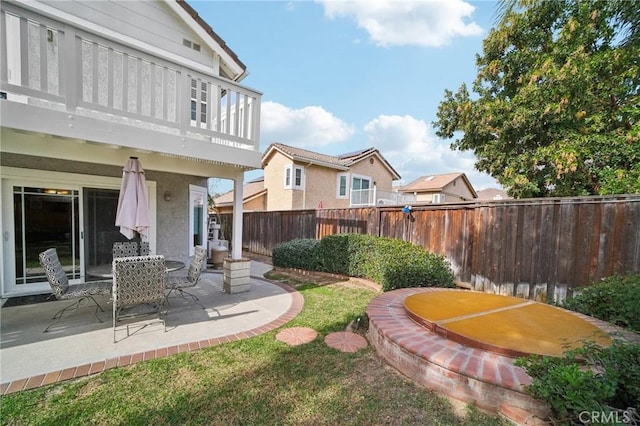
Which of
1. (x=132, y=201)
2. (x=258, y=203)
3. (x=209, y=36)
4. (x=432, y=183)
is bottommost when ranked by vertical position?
(x=258, y=203)

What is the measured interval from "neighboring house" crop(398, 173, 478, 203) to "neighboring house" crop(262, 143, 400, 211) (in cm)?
646

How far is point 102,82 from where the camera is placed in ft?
19.9

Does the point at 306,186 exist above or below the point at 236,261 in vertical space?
above

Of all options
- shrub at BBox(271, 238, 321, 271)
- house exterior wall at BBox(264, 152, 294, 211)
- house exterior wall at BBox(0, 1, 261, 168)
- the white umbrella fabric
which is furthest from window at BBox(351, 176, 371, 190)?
the white umbrella fabric

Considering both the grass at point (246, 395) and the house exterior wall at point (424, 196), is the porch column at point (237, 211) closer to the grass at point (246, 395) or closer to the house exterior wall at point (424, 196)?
the grass at point (246, 395)

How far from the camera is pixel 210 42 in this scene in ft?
25.0

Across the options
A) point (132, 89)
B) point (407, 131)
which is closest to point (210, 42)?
point (132, 89)

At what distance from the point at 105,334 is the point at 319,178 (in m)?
16.1

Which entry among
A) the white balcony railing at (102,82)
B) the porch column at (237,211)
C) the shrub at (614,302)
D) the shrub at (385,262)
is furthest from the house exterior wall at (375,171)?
the shrub at (614,302)

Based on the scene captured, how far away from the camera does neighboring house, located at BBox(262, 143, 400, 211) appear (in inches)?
712

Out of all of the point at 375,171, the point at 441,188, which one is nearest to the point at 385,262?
the point at 375,171

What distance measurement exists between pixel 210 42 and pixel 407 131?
17.6 meters

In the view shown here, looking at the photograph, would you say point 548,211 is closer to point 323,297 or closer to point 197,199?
point 323,297

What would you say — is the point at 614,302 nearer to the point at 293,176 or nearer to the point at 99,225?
the point at 99,225
